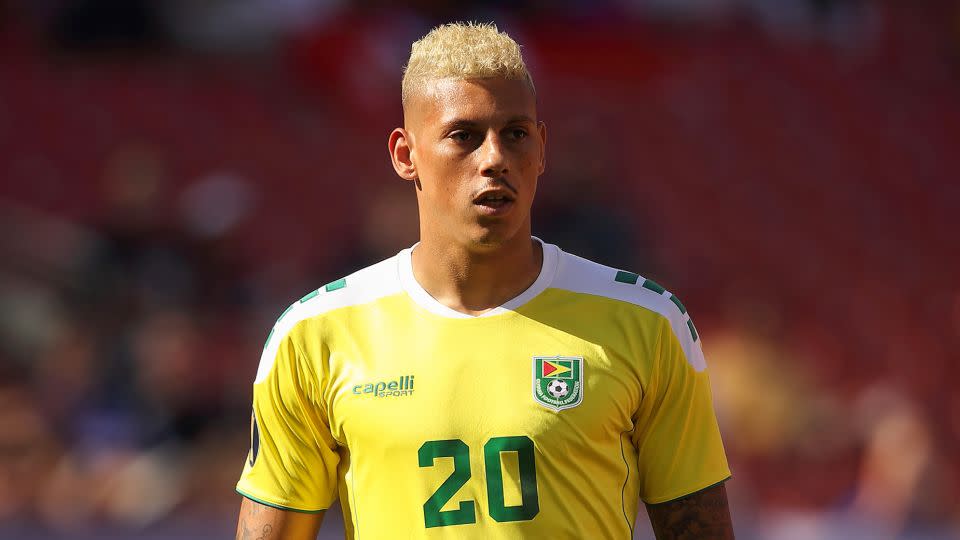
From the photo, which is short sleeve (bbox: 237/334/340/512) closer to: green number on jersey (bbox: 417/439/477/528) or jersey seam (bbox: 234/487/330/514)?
jersey seam (bbox: 234/487/330/514)

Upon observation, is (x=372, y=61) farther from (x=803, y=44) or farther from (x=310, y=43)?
Answer: (x=803, y=44)

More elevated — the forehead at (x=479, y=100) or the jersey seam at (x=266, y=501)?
the forehead at (x=479, y=100)

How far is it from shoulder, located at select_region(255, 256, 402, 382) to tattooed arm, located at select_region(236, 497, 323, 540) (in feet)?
1.05

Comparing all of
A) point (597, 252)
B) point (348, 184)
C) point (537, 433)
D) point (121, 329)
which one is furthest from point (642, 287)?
point (348, 184)

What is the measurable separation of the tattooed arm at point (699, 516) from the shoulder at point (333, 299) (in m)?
0.87

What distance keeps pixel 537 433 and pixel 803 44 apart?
10.9 m

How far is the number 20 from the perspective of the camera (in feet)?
9.91

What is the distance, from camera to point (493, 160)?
3074 mm

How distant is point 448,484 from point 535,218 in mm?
7369

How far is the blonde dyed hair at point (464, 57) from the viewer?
3139mm

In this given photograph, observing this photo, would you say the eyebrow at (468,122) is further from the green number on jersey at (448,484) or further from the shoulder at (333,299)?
the green number on jersey at (448,484)

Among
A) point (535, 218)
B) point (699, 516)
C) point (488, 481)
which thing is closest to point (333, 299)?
point (488, 481)

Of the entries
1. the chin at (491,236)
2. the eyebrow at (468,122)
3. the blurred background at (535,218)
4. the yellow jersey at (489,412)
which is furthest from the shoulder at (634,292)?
the blurred background at (535,218)

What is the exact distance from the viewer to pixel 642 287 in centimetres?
327
